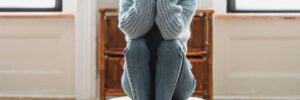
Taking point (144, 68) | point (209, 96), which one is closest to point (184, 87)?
point (144, 68)

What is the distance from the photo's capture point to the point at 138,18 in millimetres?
1390

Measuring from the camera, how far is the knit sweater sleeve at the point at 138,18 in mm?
1390

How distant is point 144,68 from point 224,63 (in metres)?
1.74

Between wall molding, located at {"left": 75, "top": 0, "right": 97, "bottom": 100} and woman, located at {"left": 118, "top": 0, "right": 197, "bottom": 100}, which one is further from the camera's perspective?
wall molding, located at {"left": 75, "top": 0, "right": 97, "bottom": 100}

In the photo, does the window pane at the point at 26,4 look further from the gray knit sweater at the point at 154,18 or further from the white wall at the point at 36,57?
the gray knit sweater at the point at 154,18

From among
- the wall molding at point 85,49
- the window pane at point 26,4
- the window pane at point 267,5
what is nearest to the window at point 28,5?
the window pane at point 26,4

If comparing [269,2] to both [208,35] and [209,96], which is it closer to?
[208,35]

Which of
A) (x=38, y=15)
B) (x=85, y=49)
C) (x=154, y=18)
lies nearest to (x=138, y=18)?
(x=154, y=18)

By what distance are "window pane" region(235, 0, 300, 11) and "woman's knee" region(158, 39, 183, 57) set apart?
73.3 inches

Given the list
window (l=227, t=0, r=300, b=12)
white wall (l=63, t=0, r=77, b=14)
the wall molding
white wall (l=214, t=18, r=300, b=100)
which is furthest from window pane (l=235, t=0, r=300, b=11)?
white wall (l=63, t=0, r=77, b=14)

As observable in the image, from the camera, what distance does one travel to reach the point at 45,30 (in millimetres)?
3059

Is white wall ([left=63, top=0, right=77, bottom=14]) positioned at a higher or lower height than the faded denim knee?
higher

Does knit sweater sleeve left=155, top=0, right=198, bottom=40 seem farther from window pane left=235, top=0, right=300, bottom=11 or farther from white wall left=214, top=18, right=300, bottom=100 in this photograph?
window pane left=235, top=0, right=300, bottom=11

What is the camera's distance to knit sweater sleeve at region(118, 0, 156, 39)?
4.56ft
